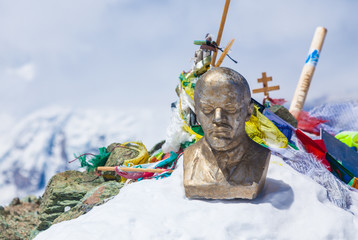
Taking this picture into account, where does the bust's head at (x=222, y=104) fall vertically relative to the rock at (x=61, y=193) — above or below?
above

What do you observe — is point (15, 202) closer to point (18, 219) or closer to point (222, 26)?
point (18, 219)

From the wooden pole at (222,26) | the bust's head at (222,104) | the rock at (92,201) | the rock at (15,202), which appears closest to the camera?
the bust's head at (222,104)

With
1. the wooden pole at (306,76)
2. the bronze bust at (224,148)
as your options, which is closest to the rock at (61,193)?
the bronze bust at (224,148)

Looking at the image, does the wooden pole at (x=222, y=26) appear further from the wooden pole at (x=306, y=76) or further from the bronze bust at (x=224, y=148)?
the wooden pole at (x=306, y=76)

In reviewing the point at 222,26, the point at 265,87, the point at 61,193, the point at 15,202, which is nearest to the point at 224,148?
the point at 222,26

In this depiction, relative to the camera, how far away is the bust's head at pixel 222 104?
6.43 ft

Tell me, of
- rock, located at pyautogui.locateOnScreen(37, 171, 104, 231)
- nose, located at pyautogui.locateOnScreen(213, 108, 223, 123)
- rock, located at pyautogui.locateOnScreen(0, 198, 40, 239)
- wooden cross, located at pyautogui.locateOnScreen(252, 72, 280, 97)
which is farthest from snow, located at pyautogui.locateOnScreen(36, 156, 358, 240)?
wooden cross, located at pyautogui.locateOnScreen(252, 72, 280, 97)

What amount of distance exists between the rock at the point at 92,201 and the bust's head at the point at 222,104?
3.55ft

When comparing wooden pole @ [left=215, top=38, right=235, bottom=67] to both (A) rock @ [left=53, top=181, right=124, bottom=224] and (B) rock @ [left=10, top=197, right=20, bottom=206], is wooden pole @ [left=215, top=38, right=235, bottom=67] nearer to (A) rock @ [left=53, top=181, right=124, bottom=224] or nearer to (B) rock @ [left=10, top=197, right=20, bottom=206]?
(A) rock @ [left=53, top=181, right=124, bottom=224]

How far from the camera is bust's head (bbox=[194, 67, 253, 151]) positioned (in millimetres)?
1960

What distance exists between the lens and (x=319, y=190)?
7.30 feet

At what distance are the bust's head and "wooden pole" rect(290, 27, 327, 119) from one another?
3.08 m

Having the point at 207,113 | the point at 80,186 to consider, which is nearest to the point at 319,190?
the point at 207,113

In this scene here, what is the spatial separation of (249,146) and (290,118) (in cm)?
203
